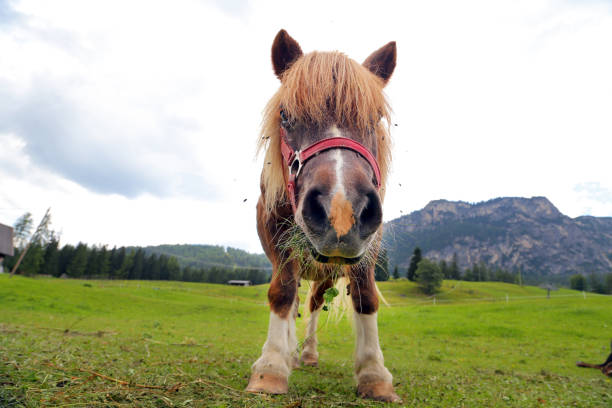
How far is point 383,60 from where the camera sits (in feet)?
11.8

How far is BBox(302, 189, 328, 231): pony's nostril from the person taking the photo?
191cm

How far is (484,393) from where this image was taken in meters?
3.78

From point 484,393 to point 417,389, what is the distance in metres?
0.84

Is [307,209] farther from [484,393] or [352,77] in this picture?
[484,393]

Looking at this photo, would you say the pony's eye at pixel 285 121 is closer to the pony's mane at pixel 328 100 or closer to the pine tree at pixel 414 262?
the pony's mane at pixel 328 100

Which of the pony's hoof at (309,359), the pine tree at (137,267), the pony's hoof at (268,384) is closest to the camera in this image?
the pony's hoof at (268,384)

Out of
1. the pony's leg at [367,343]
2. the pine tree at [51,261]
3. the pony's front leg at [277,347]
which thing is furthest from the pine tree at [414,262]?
the pine tree at [51,261]

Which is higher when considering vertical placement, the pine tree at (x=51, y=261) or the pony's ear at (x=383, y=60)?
→ the pony's ear at (x=383, y=60)

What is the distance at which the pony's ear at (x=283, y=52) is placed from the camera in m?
3.35

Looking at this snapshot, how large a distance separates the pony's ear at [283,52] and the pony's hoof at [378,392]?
3435 millimetres

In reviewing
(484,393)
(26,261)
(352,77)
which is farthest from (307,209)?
(26,261)

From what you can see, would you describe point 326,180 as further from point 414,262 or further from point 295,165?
point 414,262

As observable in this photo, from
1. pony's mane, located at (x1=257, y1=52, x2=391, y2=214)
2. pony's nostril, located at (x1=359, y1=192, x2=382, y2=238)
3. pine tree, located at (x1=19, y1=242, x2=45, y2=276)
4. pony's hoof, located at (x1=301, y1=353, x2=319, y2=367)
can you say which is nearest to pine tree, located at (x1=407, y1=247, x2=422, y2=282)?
pony's hoof, located at (x1=301, y1=353, x2=319, y2=367)

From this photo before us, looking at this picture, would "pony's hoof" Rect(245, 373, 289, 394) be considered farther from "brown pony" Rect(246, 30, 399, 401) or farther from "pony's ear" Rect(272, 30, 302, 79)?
"pony's ear" Rect(272, 30, 302, 79)
